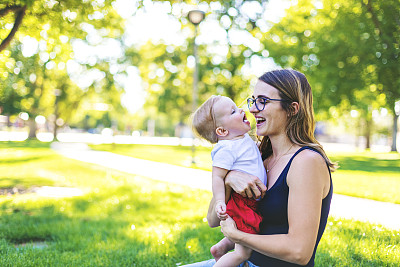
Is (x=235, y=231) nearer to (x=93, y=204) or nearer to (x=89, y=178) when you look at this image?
(x=93, y=204)

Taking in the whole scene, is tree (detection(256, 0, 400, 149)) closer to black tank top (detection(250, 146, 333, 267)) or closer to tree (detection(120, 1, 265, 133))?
tree (detection(120, 1, 265, 133))

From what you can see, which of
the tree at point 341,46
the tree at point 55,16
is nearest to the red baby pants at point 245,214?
the tree at point 55,16

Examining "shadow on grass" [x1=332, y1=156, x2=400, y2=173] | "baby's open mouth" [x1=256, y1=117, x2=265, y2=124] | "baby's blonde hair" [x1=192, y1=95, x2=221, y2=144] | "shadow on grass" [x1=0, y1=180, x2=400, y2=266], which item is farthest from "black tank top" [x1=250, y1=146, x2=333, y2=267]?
"shadow on grass" [x1=332, y1=156, x2=400, y2=173]

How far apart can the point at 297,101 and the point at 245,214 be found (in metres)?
0.70

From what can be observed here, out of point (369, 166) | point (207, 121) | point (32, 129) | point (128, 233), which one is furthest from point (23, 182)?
point (32, 129)

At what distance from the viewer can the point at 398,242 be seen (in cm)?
487

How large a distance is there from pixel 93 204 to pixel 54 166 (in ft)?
25.3

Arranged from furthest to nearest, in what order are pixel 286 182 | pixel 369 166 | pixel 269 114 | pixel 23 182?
pixel 369 166 < pixel 23 182 < pixel 269 114 < pixel 286 182

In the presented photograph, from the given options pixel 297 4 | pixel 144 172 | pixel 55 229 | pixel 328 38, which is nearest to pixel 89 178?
pixel 144 172

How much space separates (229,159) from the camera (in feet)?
7.31

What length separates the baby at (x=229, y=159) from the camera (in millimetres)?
2094

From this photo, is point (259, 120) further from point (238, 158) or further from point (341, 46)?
point (341, 46)

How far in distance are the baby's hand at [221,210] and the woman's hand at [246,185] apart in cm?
11

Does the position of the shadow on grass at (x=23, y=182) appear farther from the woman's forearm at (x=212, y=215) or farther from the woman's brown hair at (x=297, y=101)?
the woman's brown hair at (x=297, y=101)
